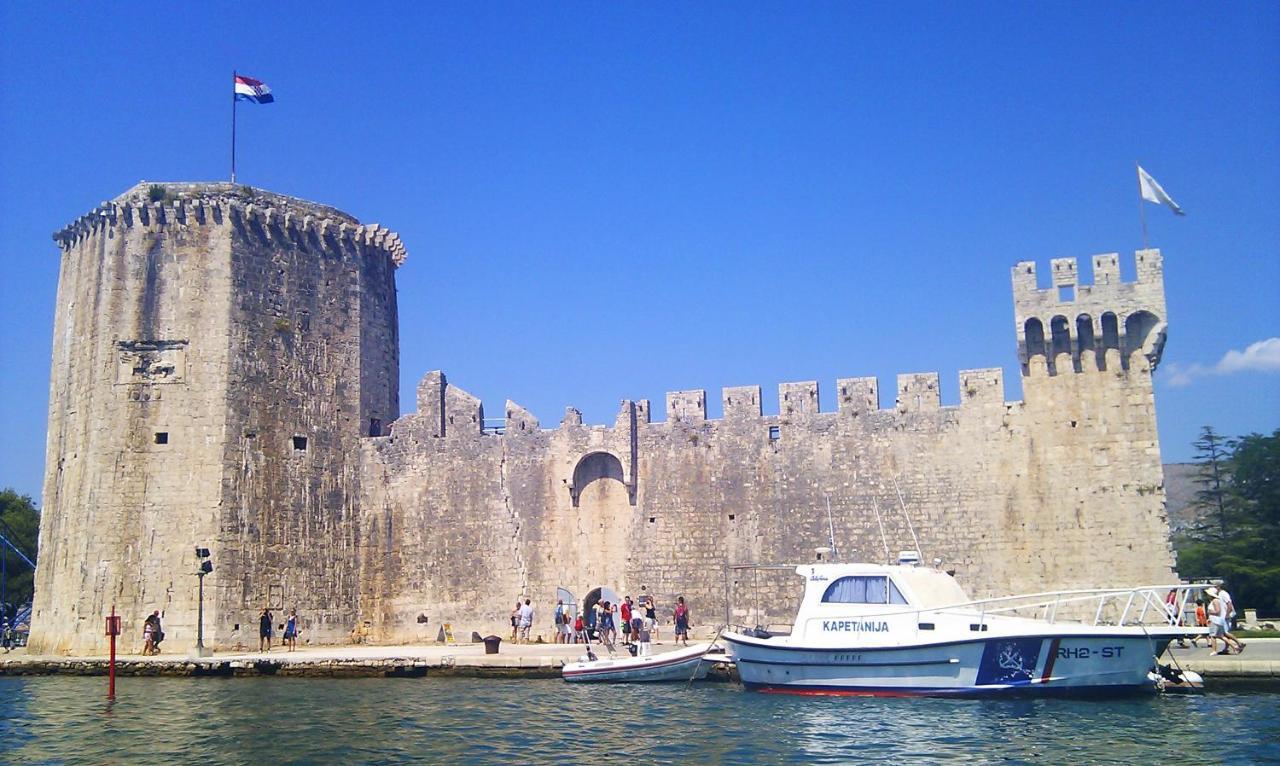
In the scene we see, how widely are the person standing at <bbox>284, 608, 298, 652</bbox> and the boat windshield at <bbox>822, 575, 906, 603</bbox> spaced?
1217 centimetres

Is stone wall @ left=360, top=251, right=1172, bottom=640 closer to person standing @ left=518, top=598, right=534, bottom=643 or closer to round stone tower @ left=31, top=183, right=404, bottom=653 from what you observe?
person standing @ left=518, top=598, right=534, bottom=643

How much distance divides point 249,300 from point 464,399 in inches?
198

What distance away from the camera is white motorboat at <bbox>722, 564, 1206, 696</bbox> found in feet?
50.3

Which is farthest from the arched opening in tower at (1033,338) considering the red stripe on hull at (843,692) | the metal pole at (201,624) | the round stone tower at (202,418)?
the metal pole at (201,624)

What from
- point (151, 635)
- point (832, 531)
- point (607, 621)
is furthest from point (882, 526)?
point (151, 635)

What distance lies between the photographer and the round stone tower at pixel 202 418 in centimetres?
2364

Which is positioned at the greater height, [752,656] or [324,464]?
[324,464]

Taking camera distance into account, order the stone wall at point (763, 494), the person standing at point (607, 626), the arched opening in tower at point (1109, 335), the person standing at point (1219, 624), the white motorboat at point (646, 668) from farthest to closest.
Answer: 1. the arched opening in tower at point (1109, 335)
2. the stone wall at point (763, 494)
3. the person standing at point (607, 626)
4. the white motorboat at point (646, 668)
5. the person standing at point (1219, 624)

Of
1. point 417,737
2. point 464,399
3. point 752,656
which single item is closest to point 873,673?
point 752,656

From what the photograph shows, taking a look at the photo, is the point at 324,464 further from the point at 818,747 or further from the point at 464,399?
the point at 818,747

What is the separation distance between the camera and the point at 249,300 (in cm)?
2492

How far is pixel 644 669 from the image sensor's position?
18688 mm

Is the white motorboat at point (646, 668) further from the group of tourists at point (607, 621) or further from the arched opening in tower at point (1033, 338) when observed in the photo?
the arched opening in tower at point (1033, 338)

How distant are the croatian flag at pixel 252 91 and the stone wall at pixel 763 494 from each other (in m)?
7.13
